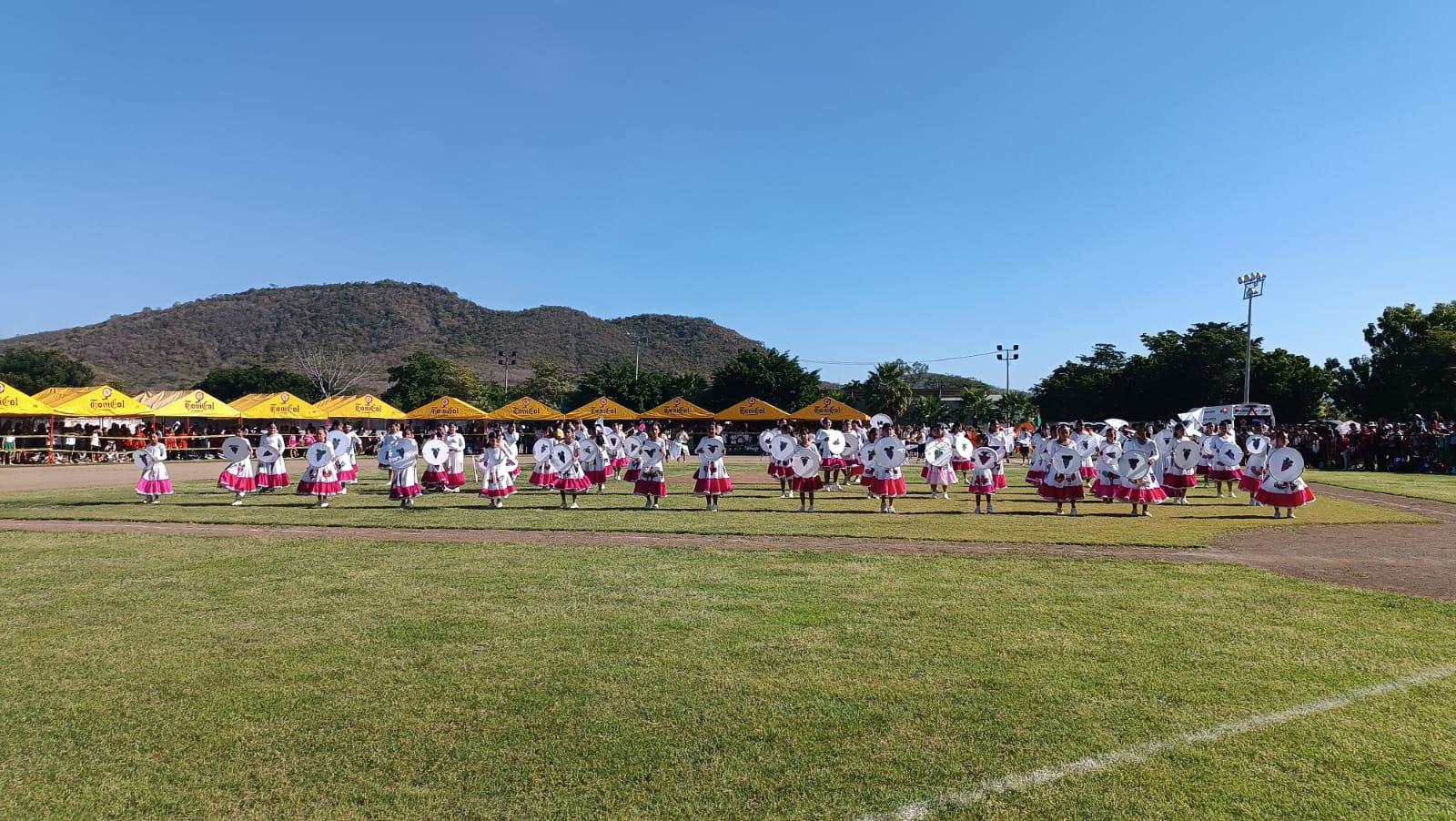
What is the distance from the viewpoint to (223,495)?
22.1 metres

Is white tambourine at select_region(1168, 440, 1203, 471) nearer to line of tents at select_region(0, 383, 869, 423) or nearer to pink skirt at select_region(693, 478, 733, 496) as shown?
pink skirt at select_region(693, 478, 733, 496)

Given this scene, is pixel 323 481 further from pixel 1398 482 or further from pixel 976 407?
pixel 976 407

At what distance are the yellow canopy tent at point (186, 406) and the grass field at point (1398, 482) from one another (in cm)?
4967

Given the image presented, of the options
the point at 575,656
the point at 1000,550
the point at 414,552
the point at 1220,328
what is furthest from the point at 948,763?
the point at 1220,328

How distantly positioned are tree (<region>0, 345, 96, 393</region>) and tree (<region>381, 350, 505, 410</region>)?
27210mm

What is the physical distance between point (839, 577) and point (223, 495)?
1957 centimetres

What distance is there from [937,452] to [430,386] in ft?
227

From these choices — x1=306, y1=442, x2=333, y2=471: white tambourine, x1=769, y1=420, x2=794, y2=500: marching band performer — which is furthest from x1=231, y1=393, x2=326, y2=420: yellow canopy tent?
x1=769, y1=420, x2=794, y2=500: marching band performer

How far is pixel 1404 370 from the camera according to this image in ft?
183

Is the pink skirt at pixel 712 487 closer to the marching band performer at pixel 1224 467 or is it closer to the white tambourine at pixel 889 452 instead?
the white tambourine at pixel 889 452

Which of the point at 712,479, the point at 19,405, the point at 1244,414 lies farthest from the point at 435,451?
the point at 1244,414

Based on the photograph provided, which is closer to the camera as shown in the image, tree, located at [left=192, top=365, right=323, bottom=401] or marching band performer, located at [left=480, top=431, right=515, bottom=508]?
marching band performer, located at [left=480, top=431, right=515, bottom=508]

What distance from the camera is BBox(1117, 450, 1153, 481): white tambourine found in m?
17.7

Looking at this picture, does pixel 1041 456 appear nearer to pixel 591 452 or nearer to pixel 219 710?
pixel 591 452
